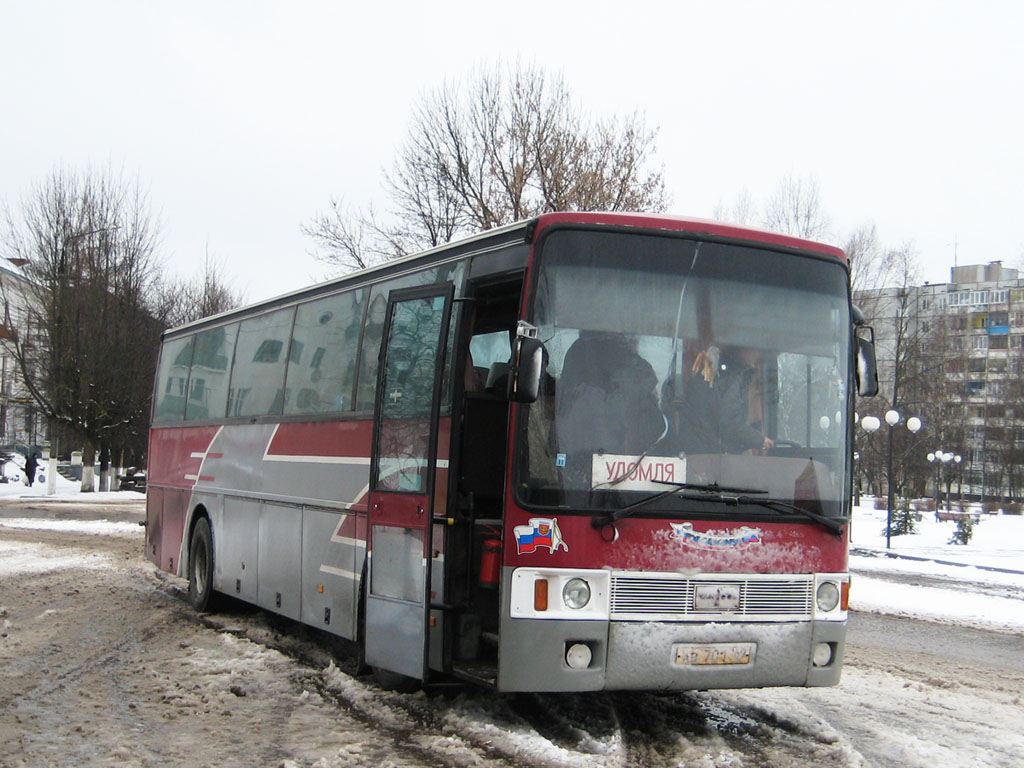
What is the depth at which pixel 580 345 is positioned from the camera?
7312 mm

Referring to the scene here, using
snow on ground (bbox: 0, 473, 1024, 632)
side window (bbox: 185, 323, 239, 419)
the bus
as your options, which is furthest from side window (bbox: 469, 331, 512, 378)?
snow on ground (bbox: 0, 473, 1024, 632)

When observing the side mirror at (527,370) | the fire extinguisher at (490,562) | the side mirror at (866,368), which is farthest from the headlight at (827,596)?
the side mirror at (527,370)

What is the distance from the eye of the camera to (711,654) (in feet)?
23.8

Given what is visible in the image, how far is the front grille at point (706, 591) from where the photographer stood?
715 cm

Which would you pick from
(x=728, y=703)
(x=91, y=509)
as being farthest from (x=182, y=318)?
(x=728, y=703)

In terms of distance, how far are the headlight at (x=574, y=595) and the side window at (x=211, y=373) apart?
698 centimetres

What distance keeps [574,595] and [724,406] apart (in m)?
1.53

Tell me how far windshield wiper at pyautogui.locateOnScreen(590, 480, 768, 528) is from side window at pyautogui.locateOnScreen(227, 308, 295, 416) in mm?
5051

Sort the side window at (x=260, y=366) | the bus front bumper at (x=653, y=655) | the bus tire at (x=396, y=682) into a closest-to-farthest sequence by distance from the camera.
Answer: the bus front bumper at (x=653, y=655), the bus tire at (x=396, y=682), the side window at (x=260, y=366)

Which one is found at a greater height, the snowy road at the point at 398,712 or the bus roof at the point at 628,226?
the bus roof at the point at 628,226

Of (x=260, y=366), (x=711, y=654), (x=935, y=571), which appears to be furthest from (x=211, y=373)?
(x=935, y=571)

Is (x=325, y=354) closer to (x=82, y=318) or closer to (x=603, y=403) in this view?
(x=603, y=403)

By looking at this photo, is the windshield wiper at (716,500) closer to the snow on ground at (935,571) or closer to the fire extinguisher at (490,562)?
the fire extinguisher at (490,562)

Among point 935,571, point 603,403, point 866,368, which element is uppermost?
point 866,368
